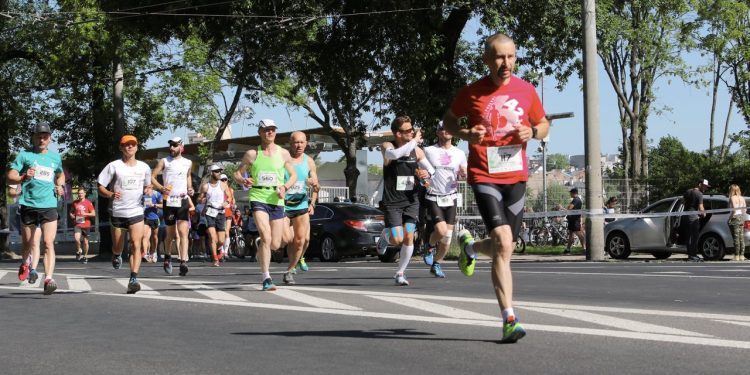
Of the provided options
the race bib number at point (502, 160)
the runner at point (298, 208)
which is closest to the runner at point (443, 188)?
the runner at point (298, 208)

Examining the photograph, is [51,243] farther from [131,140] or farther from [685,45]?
[685,45]

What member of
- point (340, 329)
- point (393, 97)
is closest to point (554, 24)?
point (393, 97)

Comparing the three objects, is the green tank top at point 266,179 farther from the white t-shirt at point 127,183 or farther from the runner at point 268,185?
the white t-shirt at point 127,183

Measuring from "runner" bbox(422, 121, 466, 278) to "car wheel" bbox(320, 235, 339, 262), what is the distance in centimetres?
1162

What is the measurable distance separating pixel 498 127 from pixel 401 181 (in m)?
6.75

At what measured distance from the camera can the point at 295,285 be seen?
13.5 m

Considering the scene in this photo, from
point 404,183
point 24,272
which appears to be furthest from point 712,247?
point 24,272

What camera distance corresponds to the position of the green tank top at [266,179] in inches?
503

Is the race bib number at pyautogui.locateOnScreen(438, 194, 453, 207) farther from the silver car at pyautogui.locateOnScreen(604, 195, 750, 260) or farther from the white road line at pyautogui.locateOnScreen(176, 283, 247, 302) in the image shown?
the silver car at pyautogui.locateOnScreen(604, 195, 750, 260)

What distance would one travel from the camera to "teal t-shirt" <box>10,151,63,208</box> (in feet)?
43.9

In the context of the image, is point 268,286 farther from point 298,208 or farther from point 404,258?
point 404,258

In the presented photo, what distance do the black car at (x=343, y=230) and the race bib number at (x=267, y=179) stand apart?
12640mm

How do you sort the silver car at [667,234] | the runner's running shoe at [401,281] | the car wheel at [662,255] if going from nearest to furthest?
1. the runner's running shoe at [401,281]
2. the silver car at [667,234]
3. the car wheel at [662,255]

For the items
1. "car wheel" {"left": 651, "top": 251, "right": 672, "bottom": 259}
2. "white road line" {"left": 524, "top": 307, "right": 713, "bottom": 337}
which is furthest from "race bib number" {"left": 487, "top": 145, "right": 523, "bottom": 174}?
"car wheel" {"left": 651, "top": 251, "right": 672, "bottom": 259}
